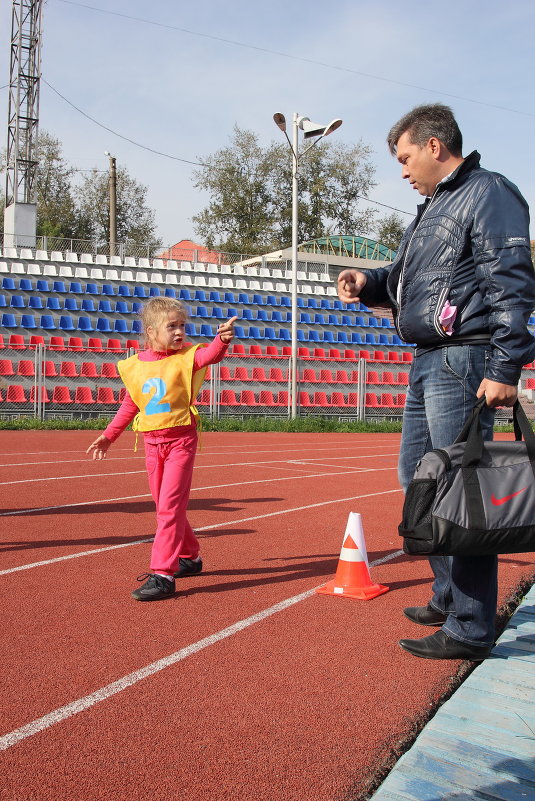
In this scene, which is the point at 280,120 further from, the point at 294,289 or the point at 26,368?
the point at 26,368

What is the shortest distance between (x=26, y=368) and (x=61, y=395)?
3.64 feet

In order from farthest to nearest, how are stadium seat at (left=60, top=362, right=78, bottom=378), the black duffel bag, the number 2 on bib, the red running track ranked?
stadium seat at (left=60, top=362, right=78, bottom=378) → the number 2 on bib → the black duffel bag → the red running track

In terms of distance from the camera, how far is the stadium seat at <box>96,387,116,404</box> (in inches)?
806

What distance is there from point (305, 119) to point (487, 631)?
19.7m

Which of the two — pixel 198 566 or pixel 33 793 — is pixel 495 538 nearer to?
pixel 33 793

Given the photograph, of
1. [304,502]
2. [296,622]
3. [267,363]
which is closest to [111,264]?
[267,363]

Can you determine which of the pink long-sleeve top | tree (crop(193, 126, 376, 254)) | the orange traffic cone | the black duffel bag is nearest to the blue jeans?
the black duffel bag

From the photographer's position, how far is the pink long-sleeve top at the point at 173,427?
4.54 m

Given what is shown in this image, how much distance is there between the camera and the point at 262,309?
27453 millimetres

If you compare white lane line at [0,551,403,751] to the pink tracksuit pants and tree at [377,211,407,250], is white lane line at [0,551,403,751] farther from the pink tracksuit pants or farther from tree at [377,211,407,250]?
tree at [377,211,407,250]

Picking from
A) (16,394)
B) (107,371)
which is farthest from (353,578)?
(107,371)

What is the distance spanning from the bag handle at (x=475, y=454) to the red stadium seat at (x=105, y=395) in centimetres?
1796

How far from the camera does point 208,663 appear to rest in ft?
11.0

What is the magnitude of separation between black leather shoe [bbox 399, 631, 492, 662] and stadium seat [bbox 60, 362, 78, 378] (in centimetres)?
1783
